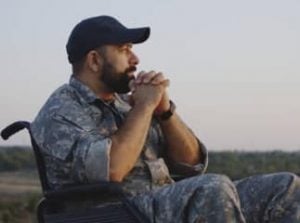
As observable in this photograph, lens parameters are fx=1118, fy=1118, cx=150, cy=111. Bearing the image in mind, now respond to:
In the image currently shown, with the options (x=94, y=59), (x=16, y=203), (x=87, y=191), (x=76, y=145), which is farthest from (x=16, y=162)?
(x=87, y=191)

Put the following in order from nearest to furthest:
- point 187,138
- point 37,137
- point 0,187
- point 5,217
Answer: point 37,137 < point 187,138 < point 5,217 < point 0,187

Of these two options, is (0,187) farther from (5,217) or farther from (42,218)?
(42,218)

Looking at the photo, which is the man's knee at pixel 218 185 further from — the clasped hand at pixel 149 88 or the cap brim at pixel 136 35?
the cap brim at pixel 136 35

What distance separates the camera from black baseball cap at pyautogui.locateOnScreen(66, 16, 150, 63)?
5.41m

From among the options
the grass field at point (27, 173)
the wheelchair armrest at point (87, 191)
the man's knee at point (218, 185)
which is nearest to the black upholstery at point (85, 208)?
the wheelchair armrest at point (87, 191)

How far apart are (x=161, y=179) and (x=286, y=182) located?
26.5 inches

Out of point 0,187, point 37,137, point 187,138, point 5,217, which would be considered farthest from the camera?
point 0,187

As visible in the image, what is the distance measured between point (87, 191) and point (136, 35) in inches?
35.9

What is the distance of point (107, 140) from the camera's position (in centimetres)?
506

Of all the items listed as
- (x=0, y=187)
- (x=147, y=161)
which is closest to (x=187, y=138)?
(x=147, y=161)

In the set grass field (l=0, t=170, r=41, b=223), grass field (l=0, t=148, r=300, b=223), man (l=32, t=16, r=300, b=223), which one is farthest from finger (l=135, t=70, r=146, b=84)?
grass field (l=0, t=170, r=41, b=223)

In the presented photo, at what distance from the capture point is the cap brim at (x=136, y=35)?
213 inches

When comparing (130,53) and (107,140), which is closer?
(107,140)

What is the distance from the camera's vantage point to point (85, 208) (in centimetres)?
500
